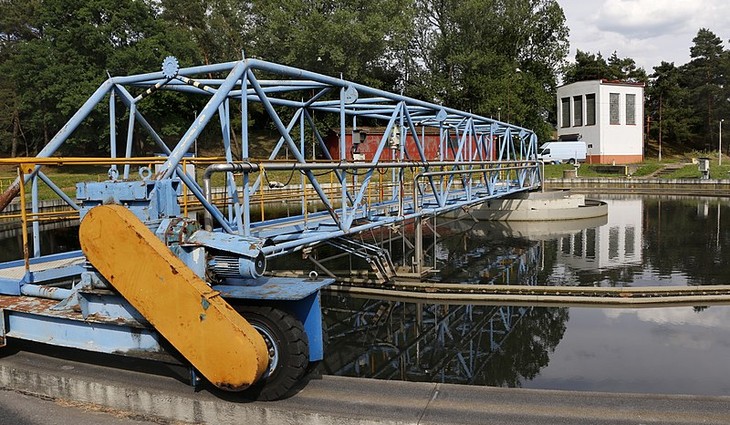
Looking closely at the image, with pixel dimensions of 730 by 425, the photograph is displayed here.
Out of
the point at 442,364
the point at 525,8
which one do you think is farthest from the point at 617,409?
the point at 525,8

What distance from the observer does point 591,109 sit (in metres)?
58.4

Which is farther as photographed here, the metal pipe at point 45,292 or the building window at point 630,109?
the building window at point 630,109

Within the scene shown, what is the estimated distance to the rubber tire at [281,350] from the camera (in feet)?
18.0

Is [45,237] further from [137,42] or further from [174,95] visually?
[137,42]

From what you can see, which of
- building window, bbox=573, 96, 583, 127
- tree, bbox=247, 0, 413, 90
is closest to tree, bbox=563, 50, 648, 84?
building window, bbox=573, 96, 583, 127

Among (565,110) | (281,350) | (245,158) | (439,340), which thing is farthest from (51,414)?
(565,110)

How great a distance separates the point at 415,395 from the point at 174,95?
43.5 meters

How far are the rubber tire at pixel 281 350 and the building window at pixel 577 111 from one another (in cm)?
5938

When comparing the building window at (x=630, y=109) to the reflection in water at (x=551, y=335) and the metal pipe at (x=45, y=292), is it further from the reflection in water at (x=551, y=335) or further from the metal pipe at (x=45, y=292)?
the metal pipe at (x=45, y=292)

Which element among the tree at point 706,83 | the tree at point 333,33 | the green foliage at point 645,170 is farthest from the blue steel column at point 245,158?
the tree at point 706,83

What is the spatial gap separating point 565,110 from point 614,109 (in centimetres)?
529

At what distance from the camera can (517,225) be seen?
87.5ft

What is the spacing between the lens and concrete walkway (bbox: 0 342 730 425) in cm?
536

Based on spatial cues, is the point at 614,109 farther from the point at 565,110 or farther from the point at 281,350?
the point at 281,350
